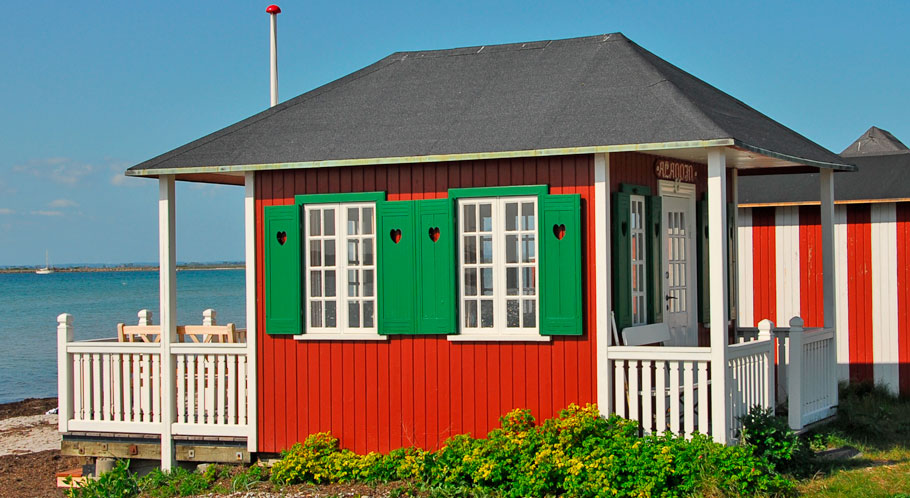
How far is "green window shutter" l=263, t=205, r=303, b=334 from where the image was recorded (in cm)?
1125

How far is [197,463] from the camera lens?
11.8 m

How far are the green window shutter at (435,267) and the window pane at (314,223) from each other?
45.5 inches

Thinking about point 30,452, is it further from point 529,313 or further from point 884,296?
point 884,296

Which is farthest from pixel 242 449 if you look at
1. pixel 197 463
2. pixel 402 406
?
pixel 402 406

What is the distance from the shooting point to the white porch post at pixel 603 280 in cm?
1018

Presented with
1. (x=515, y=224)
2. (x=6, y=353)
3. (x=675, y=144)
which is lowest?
(x=6, y=353)

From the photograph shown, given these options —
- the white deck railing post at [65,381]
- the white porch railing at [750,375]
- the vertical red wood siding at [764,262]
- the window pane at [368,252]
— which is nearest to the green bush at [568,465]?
the white porch railing at [750,375]

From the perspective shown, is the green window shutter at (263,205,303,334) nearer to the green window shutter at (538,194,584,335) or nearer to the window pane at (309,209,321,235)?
the window pane at (309,209,321,235)

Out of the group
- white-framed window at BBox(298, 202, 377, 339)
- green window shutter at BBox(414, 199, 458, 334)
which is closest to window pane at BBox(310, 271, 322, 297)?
white-framed window at BBox(298, 202, 377, 339)

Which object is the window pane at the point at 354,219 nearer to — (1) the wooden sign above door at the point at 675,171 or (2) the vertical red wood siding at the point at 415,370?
(2) the vertical red wood siding at the point at 415,370

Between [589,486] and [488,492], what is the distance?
1.00 meters

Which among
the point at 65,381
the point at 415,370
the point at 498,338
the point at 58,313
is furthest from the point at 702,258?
the point at 58,313

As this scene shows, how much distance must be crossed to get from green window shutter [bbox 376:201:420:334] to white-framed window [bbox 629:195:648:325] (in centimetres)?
234

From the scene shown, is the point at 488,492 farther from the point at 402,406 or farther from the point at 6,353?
the point at 6,353
